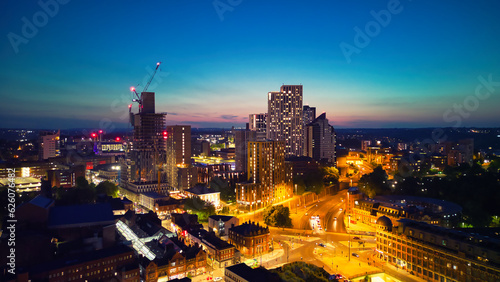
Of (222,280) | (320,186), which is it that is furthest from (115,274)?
(320,186)

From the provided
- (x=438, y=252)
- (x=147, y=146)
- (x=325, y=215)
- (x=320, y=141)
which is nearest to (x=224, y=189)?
(x=325, y=215)

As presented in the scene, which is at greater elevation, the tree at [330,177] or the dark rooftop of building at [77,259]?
the tree at [330,177]

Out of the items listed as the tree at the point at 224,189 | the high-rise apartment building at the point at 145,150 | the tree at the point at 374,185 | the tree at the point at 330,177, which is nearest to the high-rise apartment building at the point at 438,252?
the tree at the point at 374,185

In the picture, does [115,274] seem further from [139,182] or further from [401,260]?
[139,182]

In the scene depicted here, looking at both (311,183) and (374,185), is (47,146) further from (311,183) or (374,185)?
(374,185)

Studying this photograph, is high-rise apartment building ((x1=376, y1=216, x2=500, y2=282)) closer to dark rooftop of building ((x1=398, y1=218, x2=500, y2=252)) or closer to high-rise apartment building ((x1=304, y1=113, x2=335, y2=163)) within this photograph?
dark rooftop of building ((x1=398, y1=218, x2=500, y2=252))

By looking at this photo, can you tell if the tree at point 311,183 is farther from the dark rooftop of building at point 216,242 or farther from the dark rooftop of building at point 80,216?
the dark rooftop of building at point 80,216

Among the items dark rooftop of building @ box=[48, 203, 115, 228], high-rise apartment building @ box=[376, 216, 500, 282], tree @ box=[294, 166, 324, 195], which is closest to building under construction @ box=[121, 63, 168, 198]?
tree @ box=[294, 166, 324, 195]

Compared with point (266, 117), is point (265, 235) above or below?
below
